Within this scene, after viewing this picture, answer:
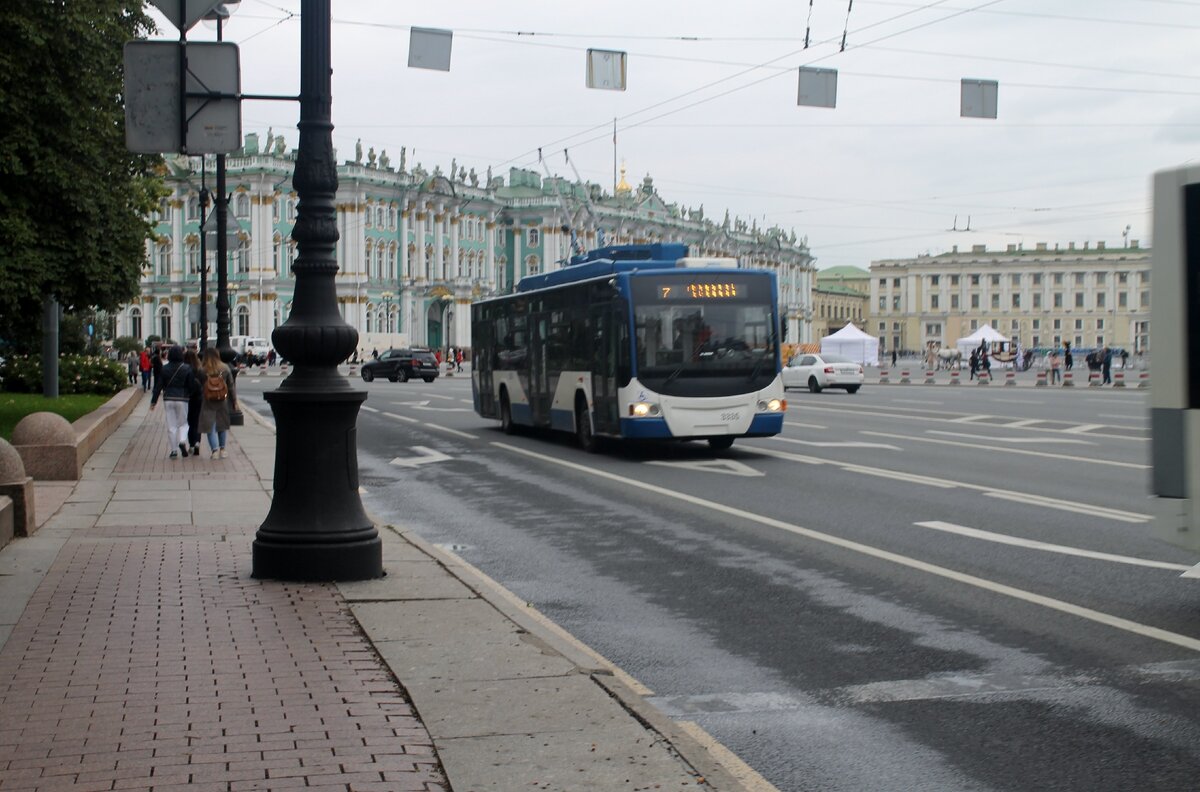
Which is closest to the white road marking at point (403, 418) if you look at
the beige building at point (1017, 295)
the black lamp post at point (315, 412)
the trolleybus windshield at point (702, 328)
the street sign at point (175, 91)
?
the trolleybus windshield at point (702, 328)

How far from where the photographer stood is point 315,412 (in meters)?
9.76

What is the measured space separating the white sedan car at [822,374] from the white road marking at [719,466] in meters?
30.3

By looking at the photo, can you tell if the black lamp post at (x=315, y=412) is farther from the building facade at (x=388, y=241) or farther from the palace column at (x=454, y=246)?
the palace column at (x=454, y=246)

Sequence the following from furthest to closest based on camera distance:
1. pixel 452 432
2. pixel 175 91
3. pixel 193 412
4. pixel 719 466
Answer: pixel 452 432, pixel 193 412, pixel 719 466, pixel 175 91

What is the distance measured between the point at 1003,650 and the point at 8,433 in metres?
19.1

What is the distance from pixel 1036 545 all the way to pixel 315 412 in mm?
5982

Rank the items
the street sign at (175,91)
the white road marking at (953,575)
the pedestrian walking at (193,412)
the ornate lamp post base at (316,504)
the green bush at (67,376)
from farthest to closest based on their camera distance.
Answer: the green bush at (67,376)
the pedestrian walking at (193,412)
the street sign at (175,91)
the ornate lamp post base at (316,504)
the white road marking at (953,575)

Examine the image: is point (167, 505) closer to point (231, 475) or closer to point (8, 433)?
point (231, 475)

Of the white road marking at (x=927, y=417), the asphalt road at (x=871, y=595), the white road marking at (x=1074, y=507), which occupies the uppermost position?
the white road marking at (x=927, y=417)

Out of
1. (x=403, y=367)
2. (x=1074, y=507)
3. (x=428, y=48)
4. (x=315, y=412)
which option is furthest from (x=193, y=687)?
(x=403, y=367)

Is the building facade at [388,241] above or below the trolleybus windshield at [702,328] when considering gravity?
above

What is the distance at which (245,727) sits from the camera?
5902 millimetres

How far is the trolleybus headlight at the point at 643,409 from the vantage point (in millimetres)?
20938

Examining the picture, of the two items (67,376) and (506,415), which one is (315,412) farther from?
(67,376)
